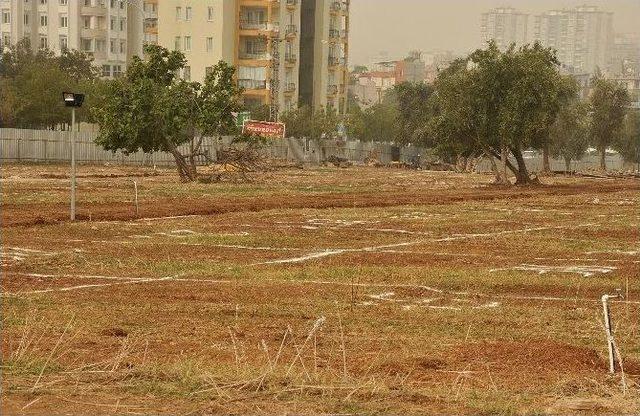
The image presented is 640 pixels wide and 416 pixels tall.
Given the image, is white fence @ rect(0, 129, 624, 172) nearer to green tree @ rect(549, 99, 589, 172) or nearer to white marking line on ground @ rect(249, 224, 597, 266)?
green tree @ rect(549, 99, 589, 172)

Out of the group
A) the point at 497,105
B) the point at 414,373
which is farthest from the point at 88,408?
the point at 497,105

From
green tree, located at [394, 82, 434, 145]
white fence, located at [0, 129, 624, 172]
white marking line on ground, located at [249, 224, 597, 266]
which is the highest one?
green tree, located at [394, 82, 434, 145]

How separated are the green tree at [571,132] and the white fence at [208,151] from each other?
3.63 metres

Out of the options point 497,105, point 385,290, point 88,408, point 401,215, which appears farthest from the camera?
point 497,105

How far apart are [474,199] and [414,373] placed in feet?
121

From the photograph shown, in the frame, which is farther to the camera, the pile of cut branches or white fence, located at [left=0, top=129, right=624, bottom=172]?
white fence, located at [left=0, top=129, right=624, bottom=172]

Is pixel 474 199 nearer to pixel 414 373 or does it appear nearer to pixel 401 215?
pixel 401 215

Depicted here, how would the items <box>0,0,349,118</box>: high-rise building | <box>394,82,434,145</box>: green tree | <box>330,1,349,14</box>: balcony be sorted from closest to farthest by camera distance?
<box>394,82,434,145</box>: green tree, <box>0,0,349,118</box>: high-rise building, <box>330,1,349,14</box>: balcony

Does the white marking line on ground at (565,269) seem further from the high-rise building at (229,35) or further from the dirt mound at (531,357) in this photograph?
the high-rise building at (229,35)

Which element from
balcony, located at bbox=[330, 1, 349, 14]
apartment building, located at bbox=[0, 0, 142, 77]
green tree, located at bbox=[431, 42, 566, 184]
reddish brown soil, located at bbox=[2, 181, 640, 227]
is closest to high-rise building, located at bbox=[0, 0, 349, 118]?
balcony, located at bbox=[330, 1, 349, 14]

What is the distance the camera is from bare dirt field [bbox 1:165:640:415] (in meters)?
10.6

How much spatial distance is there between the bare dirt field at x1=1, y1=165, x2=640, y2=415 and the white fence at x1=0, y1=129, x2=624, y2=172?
2855cm

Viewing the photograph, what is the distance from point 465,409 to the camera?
10148mm

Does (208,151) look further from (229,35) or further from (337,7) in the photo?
(337,7)
